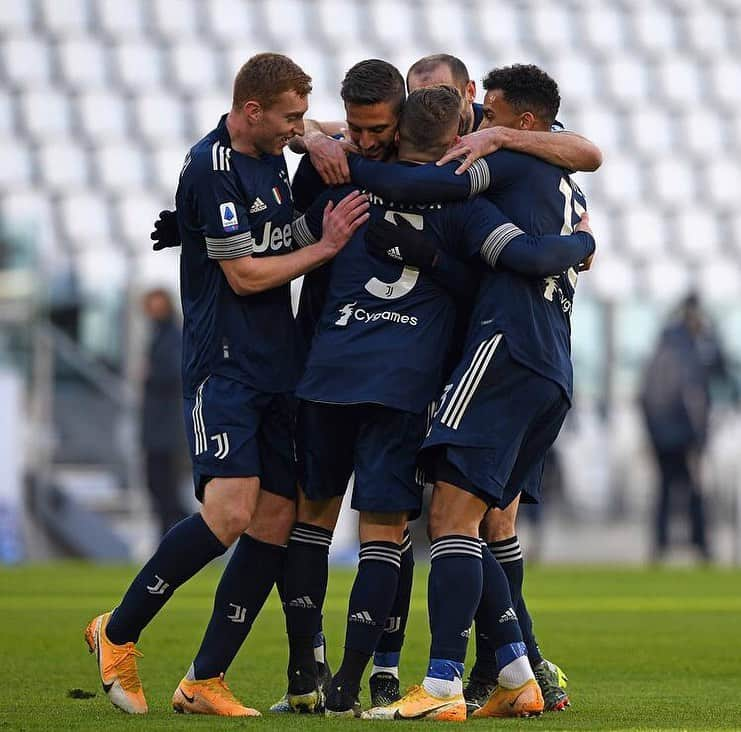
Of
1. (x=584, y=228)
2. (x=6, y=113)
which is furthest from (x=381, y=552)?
(x=6, y=113)

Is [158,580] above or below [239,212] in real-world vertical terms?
below

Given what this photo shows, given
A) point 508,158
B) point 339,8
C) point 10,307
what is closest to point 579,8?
point 339,8

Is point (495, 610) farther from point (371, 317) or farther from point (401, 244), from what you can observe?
point (401, 244)

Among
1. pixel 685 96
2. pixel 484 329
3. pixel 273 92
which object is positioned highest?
pixel 685 96

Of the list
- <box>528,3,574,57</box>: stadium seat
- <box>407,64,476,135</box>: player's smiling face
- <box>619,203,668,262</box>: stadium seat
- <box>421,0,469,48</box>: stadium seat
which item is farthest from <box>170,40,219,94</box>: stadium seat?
<box>407,64,476,135</box>: player's smiling face

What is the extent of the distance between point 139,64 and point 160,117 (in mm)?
859

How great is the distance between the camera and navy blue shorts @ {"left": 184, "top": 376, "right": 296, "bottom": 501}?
4.16 m

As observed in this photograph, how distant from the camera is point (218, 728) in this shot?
3664mm

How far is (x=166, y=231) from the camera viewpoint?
4.59 meters

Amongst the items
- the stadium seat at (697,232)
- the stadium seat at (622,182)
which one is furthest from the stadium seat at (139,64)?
the stadium seat at (697,232)

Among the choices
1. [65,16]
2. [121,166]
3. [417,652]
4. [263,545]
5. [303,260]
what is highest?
[65,16]

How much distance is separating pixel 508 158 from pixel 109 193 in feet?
62.4

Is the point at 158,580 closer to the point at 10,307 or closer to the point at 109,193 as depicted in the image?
the point at 10,307

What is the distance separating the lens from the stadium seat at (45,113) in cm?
2247
